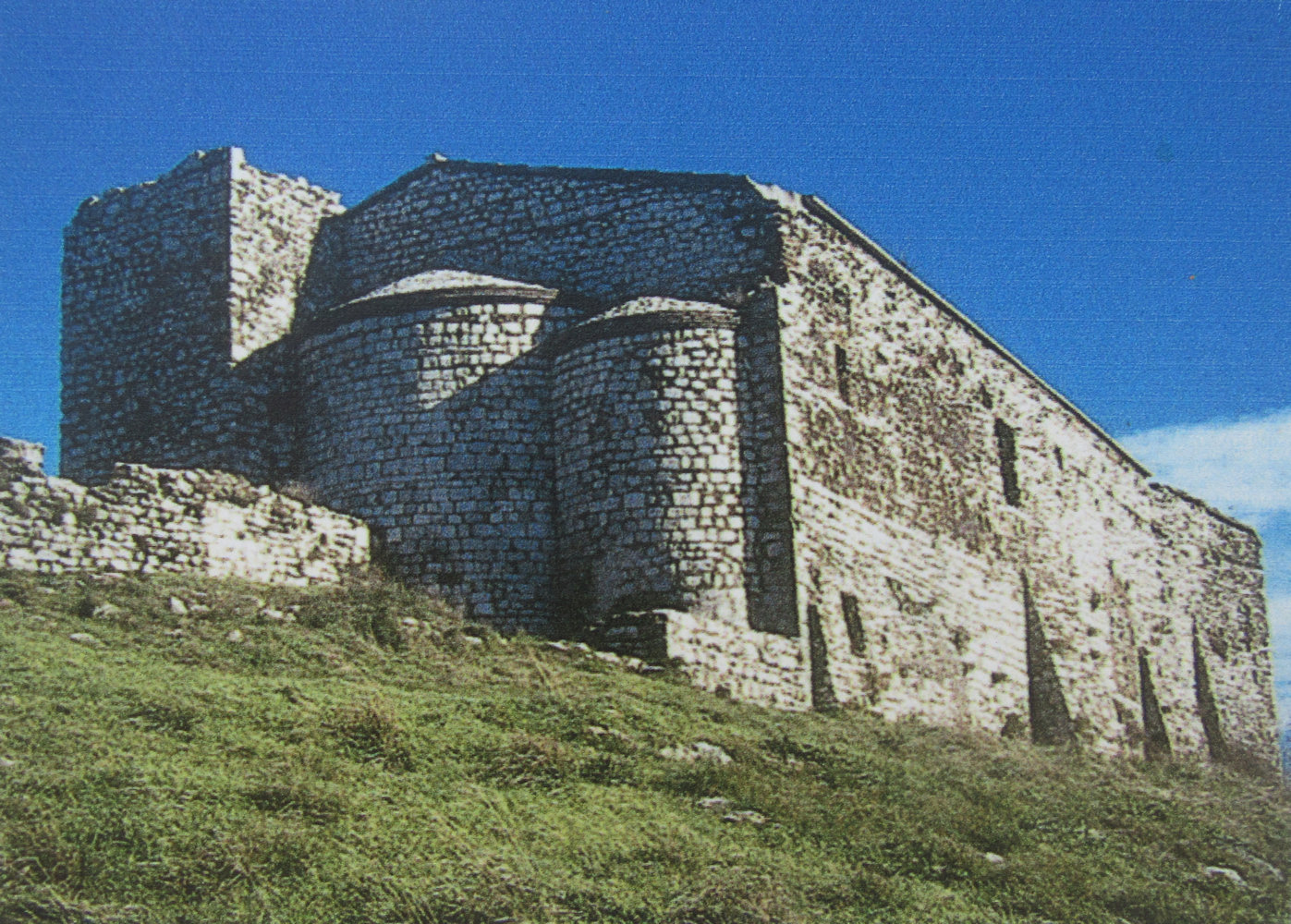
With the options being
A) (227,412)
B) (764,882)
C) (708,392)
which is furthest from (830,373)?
(764,882)

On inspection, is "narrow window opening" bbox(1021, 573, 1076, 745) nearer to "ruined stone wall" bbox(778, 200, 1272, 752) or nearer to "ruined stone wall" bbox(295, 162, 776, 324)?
"ruined stone wall" bbox(778, 200, 1272, 752)

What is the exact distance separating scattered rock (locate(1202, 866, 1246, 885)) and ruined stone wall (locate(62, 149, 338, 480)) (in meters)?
13.0

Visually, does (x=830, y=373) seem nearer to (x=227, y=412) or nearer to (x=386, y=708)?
(x=227, y=412)

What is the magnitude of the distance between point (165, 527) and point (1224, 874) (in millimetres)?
10844

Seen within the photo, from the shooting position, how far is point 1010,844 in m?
11.2

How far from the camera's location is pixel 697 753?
12125 millimetres

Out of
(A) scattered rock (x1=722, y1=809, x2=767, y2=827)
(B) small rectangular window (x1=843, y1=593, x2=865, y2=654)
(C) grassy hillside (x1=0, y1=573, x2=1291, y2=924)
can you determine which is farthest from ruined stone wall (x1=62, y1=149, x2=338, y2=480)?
(A) scattered rock (x1=722, y1=809, x2=767, y2=827)

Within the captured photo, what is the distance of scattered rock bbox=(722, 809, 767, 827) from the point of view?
1044 centimetres

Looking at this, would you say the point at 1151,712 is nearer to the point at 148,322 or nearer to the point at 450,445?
the point at 450,445

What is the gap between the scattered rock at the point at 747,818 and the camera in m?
10.4

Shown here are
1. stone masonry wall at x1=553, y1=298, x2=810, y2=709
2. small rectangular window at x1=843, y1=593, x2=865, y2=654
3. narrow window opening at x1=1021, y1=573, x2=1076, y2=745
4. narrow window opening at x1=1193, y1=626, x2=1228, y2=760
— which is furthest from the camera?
narrow window opening at x1=1193, y1=626, x2=1228, y2=760

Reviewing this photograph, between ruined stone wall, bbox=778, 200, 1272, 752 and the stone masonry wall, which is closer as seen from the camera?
the stone masonry wall

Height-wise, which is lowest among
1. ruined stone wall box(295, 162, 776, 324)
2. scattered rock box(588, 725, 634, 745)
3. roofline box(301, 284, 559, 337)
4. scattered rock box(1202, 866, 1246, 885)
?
scattered rock box(1202, 866, 1246, 885)

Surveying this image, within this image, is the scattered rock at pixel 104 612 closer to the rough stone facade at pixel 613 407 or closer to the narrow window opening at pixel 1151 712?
the rough stone facade at pixel 613 407
